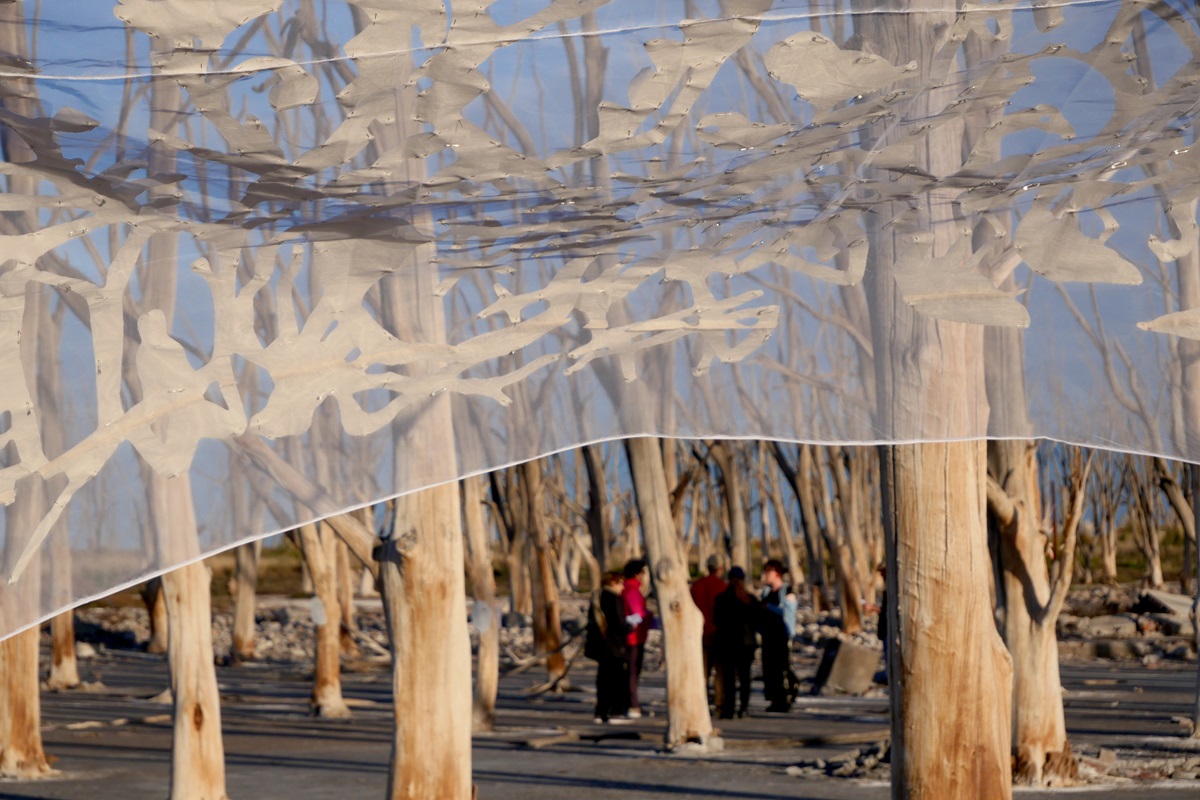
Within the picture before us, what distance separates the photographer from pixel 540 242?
3.03 m

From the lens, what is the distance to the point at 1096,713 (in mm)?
15562

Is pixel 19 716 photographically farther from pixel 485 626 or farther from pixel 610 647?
pixel 610 647

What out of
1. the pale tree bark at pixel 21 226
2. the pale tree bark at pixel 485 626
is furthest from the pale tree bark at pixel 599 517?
the pale tree bark at pixel 21 226

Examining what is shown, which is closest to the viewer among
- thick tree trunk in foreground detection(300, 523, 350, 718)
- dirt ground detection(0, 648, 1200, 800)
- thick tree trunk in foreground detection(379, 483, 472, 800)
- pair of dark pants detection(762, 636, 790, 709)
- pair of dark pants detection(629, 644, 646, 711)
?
thick tree trunk in foreground detection(379, 483, 472, 800)

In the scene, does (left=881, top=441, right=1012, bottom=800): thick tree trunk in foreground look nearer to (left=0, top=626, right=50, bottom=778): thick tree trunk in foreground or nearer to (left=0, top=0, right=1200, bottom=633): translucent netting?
(left=0, top=0, right=1200, bottom=633): translucent netting

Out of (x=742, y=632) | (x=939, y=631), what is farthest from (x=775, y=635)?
(x=939, y=631)

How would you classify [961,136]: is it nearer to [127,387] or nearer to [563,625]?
[127,387]

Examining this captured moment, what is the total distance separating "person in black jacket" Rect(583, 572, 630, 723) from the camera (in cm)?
1538

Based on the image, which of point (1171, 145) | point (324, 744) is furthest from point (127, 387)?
point (324, 744)

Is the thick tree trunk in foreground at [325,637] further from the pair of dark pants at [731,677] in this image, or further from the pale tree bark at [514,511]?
the pair of dark pants at [731,677]

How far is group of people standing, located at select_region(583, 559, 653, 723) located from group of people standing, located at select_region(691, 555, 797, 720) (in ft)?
2.23

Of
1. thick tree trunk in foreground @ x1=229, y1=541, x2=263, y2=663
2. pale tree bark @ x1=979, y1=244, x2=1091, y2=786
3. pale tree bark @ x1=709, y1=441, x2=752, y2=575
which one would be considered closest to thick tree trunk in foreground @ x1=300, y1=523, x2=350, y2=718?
thick tree trunk in foreground @ x1=229, y1=541, x2=263, y2=663

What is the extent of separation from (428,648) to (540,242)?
5.39 meters

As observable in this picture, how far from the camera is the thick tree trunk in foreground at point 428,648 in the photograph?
7953mm
